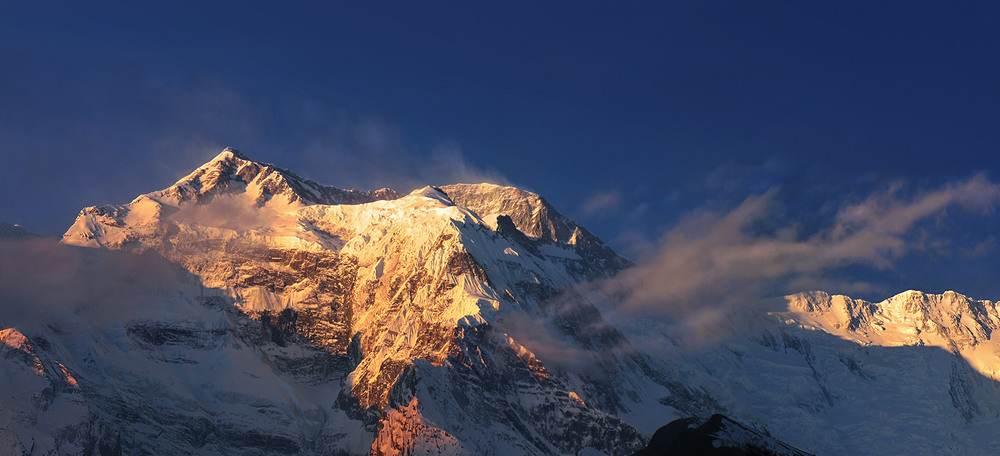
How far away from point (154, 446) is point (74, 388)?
2221 cm

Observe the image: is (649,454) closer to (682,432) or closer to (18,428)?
(682,432)

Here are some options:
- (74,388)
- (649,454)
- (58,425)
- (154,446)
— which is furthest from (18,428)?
(649,454)

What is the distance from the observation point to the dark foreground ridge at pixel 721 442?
47.8 m

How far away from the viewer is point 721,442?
48094 millimetres

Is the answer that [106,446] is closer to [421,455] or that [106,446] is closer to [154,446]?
[154,446]

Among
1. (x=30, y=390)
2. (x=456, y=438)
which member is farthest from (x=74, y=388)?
(x=456, y=438)

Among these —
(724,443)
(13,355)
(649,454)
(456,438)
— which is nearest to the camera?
(724,443)

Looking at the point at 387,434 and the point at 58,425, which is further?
the point at 387,434

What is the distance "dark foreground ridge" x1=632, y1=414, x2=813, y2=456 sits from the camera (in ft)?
157

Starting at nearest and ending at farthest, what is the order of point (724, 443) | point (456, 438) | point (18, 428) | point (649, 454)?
point (724, 443), point (649, 454), point (18, 428), point (456, 438)

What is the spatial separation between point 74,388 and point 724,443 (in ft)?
546

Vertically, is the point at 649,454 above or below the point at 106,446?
below

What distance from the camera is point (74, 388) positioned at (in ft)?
610

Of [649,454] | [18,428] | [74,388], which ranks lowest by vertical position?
[649,454]
